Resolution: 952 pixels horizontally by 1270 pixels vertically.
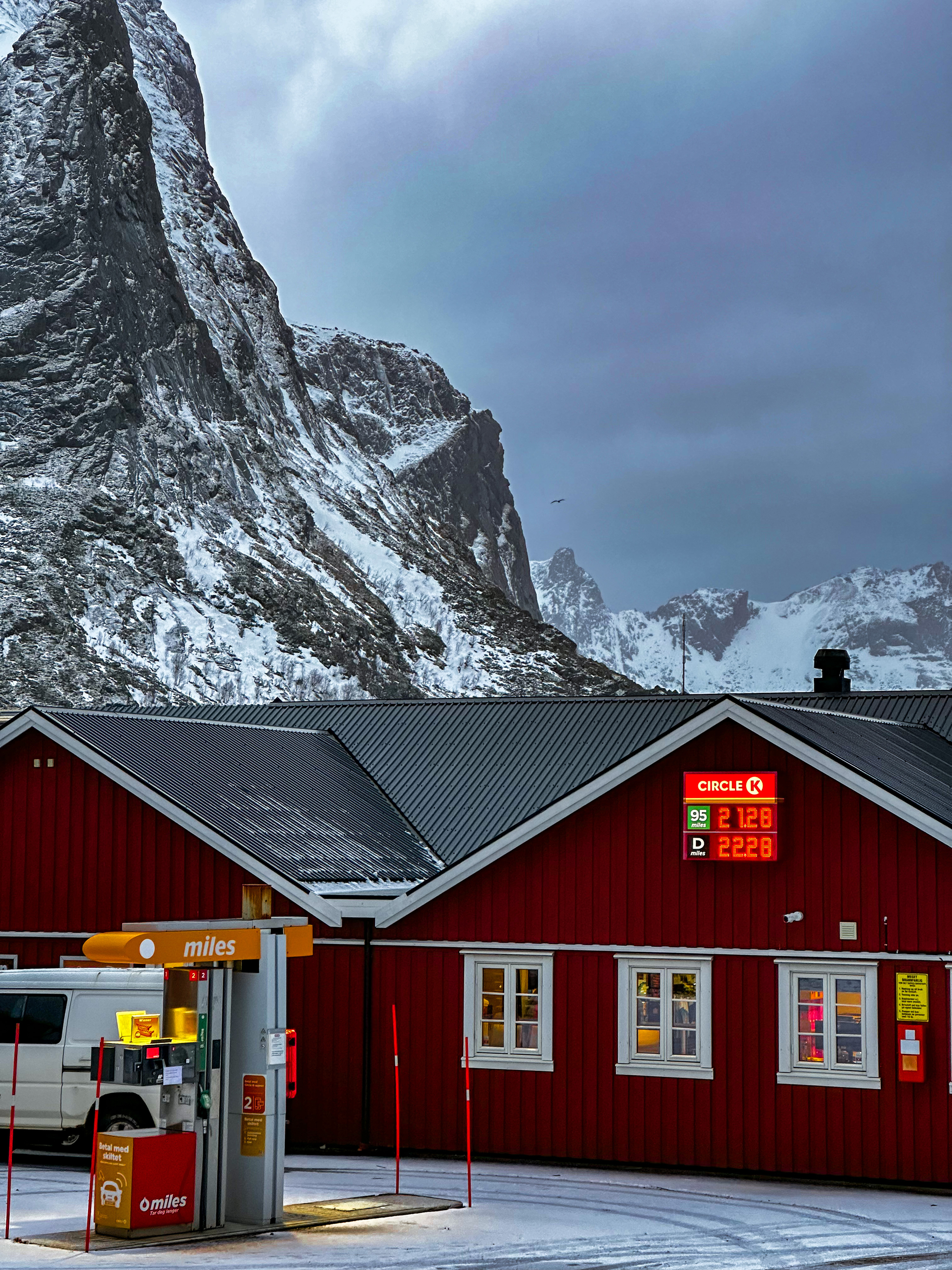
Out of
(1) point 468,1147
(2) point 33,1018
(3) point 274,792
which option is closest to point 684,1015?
(1) point 468,1147

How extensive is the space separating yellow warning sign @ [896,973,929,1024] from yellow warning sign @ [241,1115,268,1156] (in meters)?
8.96

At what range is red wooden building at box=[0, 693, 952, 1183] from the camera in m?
21.2

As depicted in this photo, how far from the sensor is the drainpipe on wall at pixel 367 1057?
23.8 m

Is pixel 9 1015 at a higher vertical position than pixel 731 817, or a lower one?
lower

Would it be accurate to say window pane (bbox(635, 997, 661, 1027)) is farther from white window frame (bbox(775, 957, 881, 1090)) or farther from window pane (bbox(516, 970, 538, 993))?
white window frame (bbox(775, 957, 881, 1090))

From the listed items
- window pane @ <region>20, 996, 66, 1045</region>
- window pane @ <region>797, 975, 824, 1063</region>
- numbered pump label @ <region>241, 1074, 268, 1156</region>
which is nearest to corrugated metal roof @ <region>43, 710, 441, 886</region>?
window pane @ <region>20, 996, 66, 1045</region>

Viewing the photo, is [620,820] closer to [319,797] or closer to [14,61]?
[319,797]

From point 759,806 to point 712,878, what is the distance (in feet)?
3.84

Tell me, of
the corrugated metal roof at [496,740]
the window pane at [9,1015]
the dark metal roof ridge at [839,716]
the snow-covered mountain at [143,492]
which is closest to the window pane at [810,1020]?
the dark metal roof ridge at [839,716]

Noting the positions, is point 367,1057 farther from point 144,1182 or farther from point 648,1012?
point 144,1182

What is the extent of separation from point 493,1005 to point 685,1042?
276 cm

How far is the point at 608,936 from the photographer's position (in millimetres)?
22750

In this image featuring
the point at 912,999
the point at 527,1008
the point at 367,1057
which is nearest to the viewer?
the point at 912,999

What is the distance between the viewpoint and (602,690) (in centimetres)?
17962
